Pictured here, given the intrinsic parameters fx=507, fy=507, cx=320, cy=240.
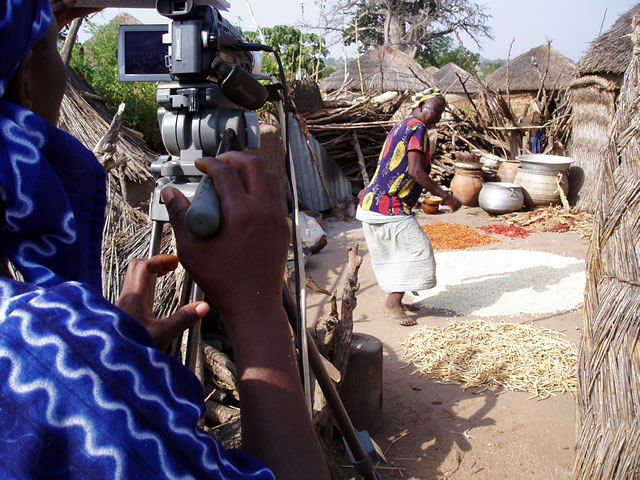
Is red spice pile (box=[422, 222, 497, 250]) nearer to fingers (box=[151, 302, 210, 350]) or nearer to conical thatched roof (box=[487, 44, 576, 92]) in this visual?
fingers (box=[151, 302, 210, 350])

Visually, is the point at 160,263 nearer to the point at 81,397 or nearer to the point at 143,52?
the point at 81,397

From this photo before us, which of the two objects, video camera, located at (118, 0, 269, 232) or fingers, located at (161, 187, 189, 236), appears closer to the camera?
fingers, located at (161, 187, 189, 236)

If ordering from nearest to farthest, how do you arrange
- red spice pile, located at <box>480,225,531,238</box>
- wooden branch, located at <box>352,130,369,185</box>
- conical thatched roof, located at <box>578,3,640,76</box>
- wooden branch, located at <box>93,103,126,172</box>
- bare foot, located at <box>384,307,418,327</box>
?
wooden branch, located at <box>93,103,126,172</box>, bare foot, located at <box>384,307,418,327</box>, red spice pile, located at <box>480,225,531,238</box>, conical thatched roof, located at <box>578,3,640,76</box>, wooden branch, located at <box>352,130,369,185</box>

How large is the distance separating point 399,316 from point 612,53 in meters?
7.24

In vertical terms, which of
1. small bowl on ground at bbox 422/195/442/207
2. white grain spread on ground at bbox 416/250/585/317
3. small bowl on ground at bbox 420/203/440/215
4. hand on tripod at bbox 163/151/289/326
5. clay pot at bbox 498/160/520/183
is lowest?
white grain spread on ground at bbox 416/250/585/317

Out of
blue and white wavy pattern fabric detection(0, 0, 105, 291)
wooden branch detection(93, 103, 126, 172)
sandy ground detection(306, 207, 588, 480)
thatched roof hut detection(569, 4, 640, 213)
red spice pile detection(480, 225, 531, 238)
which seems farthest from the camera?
thatched roof hut detection(569, 4, 640, 213)

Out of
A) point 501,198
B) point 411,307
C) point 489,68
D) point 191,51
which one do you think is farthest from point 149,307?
point 489,68

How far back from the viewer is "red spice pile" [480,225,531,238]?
7.99 m

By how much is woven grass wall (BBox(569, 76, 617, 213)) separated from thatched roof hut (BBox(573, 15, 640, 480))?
7.93 metres

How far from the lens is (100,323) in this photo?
574 mm

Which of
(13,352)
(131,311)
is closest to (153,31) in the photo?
(131,311)

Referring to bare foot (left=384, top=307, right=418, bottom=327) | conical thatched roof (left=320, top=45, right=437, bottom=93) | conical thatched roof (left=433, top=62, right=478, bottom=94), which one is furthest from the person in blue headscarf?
conical thatched roof (left=433, top=62, right=478, bottom=94)

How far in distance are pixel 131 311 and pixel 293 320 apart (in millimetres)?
591

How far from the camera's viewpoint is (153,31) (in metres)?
1.27
